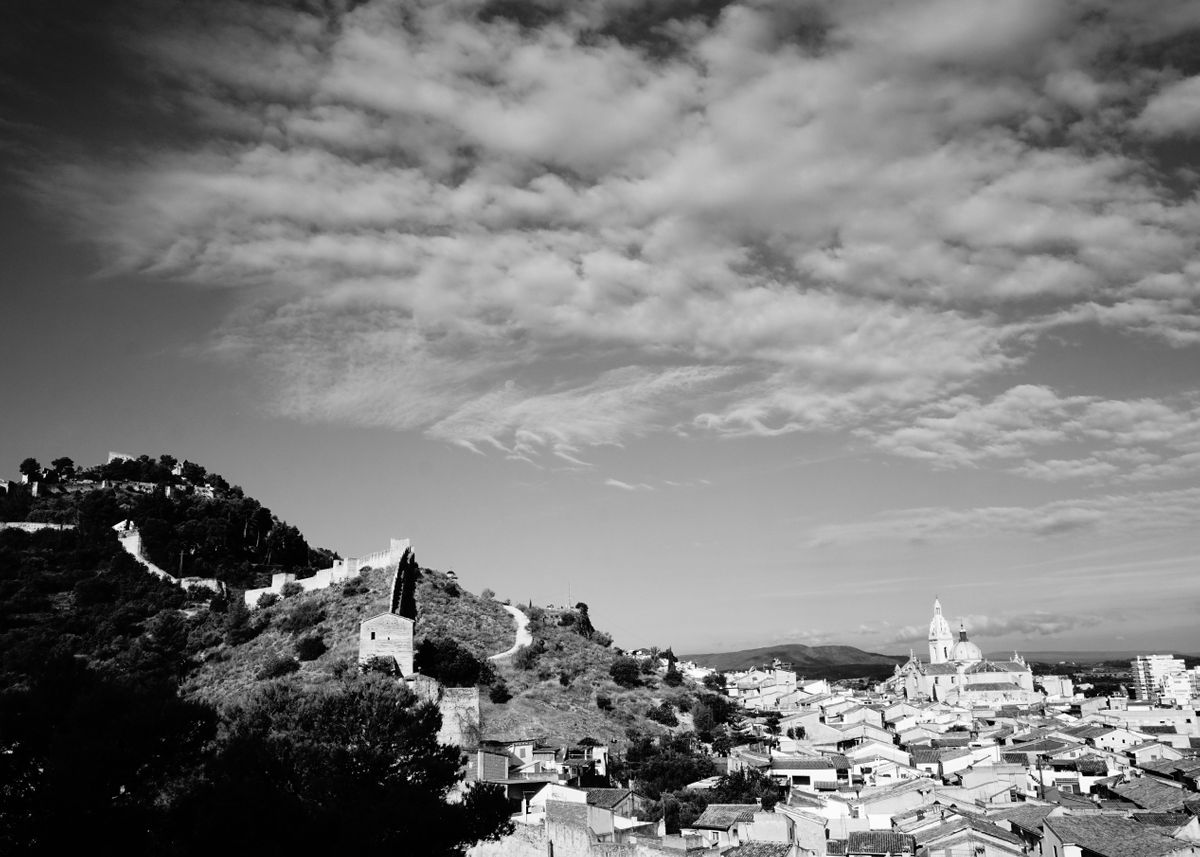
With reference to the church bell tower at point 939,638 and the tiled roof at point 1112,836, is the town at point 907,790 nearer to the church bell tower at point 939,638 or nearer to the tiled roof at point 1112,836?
the tiled roof at point 1112,836

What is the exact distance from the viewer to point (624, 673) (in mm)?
69125

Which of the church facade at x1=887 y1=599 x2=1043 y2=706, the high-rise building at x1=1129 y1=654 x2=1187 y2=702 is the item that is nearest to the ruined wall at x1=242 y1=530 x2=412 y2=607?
the church facade at x1=887 y1=599 x2=1043 y2=706

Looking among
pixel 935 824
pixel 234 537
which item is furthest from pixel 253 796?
pixel 234 537

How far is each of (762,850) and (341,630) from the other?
3714cm

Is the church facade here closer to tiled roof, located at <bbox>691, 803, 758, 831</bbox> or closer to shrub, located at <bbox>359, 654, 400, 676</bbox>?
shrub, located at <bbox>359, 654, 400, 676</bbox>

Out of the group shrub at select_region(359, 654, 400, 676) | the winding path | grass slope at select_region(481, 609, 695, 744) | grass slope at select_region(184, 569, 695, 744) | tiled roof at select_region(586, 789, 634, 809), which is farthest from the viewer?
the winding path

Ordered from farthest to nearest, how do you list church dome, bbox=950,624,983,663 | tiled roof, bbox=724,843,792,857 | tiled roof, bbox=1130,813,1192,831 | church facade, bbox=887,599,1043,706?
church dome, bbox=950,624,983,663 < church facade, bbox=887,599,1043,706 < tiled roof, bbox=1130,813,1192,831 < tiled roof, bbox=724,843,792,857

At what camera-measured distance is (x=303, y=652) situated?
54.9m

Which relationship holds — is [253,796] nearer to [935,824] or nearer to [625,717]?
[935,824]

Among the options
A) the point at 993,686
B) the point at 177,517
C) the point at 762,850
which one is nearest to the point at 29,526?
the point at 177,517

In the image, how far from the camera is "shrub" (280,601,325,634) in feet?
194

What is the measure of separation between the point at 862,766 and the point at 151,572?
49.2 meters

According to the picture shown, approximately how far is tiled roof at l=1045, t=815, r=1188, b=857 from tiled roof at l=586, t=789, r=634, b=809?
12581 mm

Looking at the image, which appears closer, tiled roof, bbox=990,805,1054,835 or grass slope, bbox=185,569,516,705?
tiled roof, bbox=990,805,1054,835
